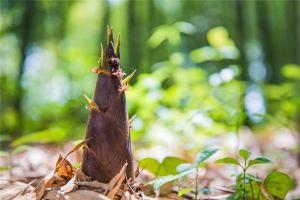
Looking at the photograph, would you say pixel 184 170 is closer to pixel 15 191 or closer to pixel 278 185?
pixel 278 185

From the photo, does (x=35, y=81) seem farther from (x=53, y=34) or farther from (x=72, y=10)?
(x=72, y=10)

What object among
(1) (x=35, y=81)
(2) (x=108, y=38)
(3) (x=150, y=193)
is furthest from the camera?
(1) (x=35, y=81)

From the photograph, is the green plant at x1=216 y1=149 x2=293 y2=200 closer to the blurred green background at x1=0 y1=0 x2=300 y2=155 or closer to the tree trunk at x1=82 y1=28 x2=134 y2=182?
the tree trunk at x1=82 y1=28 x2=134 y2=182

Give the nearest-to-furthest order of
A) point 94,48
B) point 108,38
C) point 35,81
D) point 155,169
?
point 108,38 < point 155,169 < point 35,81 < point 94,48

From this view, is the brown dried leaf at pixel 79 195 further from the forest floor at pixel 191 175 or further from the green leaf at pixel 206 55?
the green leaf at pixel 206 55

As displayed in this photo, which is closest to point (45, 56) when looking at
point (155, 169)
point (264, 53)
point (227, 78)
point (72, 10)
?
A: point (72, 10)

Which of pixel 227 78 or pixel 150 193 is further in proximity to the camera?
pixel 227 78

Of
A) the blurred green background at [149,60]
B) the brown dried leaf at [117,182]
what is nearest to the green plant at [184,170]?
the brown dried leaf at [117,182]
